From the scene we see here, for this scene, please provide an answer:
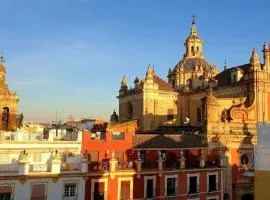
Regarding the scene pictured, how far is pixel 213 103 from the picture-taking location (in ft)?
135

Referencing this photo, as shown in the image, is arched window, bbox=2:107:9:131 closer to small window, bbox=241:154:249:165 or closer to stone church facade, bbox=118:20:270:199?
stone church facade, bbox=118:20:270:199

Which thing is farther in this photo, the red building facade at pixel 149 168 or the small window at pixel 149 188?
the small window at pixel 149 188

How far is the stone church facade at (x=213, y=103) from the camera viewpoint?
130 ft

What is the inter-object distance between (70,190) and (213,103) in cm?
1815

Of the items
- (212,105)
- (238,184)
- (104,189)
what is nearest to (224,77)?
(212,105)

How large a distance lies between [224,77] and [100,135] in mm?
23774

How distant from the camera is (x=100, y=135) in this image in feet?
111

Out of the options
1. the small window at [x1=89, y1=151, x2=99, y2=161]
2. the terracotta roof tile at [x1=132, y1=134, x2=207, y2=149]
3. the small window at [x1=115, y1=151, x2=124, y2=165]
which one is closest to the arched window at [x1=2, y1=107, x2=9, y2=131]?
the small window at [x1=89, y1=151, x2=99, y2=161]

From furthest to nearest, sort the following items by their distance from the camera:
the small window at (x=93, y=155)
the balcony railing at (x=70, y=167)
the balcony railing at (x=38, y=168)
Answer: the small window at (x=93, y=155)
the balcony railing at (x=70, y=167)
the balcony railing at (x=38, y=168)

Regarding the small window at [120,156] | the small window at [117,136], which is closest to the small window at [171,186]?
the small window at [120,156]

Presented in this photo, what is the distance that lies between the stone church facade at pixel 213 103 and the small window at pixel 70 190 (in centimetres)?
1300

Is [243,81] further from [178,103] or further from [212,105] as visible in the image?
[178,103]

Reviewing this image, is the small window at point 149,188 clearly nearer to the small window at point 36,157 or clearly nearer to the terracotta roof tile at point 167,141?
the terracotta roof tile at point 167,141

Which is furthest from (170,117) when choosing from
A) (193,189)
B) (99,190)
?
(99,190)
